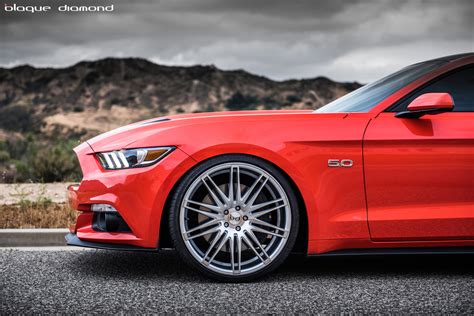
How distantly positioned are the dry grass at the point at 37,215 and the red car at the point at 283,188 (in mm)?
2722

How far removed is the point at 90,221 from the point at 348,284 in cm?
192

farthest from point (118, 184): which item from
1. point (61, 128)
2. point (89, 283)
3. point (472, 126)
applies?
point (61, 128)

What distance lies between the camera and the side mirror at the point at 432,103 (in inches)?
189

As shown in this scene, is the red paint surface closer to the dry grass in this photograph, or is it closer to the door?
the door

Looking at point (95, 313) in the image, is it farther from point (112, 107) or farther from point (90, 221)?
point (112, 107)

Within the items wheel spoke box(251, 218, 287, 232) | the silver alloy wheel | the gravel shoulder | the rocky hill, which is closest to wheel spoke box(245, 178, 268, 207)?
the silver alloy wheel

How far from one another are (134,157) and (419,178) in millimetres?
2004

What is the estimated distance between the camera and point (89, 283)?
5160 millimetres

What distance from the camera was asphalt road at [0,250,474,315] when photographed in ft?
14.5

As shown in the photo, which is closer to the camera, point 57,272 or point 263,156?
point 263,156

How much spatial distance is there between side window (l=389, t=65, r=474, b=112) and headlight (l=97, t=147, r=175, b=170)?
73.8 inches

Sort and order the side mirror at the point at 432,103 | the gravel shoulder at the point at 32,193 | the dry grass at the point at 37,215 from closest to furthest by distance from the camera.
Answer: the side mirror at the point at 432,103, the dry grass at the point at 37,215, the gravel shoulder at the point at 32,193

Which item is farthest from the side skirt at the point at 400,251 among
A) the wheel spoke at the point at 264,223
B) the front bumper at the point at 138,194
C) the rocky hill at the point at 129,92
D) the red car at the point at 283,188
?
the rocky hill at the point at 129,92

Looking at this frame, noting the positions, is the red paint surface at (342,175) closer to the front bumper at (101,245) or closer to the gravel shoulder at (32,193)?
the front bumper at (101,245)
